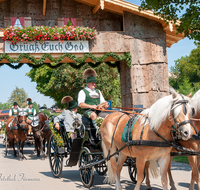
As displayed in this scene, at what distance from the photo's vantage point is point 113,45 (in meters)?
13.4

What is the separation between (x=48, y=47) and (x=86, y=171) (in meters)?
7.57

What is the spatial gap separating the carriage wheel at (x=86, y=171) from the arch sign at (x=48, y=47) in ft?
22.9

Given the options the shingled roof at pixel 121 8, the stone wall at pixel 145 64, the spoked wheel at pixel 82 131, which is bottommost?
the spoked wheel at pixel 82 131

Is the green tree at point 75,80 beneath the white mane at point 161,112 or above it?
above

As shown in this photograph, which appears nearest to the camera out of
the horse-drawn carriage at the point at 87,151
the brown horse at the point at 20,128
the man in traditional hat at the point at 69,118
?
the horse-drawn carriage at the point at 87,151

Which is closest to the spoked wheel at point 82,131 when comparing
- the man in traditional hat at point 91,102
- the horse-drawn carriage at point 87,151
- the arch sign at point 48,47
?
the horse-drawn carriage at point 87,151

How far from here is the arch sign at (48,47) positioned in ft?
41.3

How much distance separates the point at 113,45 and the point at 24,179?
7715 millimetres

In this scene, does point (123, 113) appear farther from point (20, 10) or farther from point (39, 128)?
point (20, 10)

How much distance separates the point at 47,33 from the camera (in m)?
12.6

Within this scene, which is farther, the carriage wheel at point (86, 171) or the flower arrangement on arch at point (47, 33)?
the flower arrangement on arch at point (47, 33)

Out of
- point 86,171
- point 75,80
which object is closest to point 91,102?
point 86,171

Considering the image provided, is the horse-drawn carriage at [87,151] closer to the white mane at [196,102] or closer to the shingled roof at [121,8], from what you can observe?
the white mane at [196,102]

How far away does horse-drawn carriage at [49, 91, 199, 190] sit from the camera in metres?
4.51
